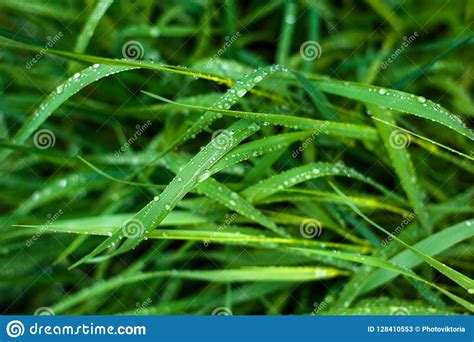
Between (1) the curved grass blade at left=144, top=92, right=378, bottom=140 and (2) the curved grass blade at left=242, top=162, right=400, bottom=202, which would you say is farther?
(2) the curved grass blade at left=242, top=162, right=400, bottom=202

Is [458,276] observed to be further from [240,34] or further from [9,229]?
[9,229]

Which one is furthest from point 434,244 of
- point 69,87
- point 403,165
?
point 69,87

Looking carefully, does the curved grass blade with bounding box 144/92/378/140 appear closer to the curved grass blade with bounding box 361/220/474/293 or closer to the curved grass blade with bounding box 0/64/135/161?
the curved grass blade with bounding box 0/64/135/161

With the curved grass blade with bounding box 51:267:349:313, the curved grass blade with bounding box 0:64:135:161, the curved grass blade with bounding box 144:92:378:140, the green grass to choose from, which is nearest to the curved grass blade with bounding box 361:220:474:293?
the green grass

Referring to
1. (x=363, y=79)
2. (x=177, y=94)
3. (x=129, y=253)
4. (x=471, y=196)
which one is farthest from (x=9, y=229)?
(x=471, y=196)

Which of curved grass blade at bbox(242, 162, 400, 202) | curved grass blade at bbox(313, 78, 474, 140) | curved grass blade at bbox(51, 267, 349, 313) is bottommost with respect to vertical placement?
curved grass blade at bbox(51, 267, 349, 313)

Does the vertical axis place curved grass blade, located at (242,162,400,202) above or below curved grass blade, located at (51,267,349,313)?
above

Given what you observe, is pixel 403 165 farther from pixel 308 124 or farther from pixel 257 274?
pixel 257 274

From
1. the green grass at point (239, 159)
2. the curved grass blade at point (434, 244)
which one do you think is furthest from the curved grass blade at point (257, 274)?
the curved grass blade at point (434, 244)
